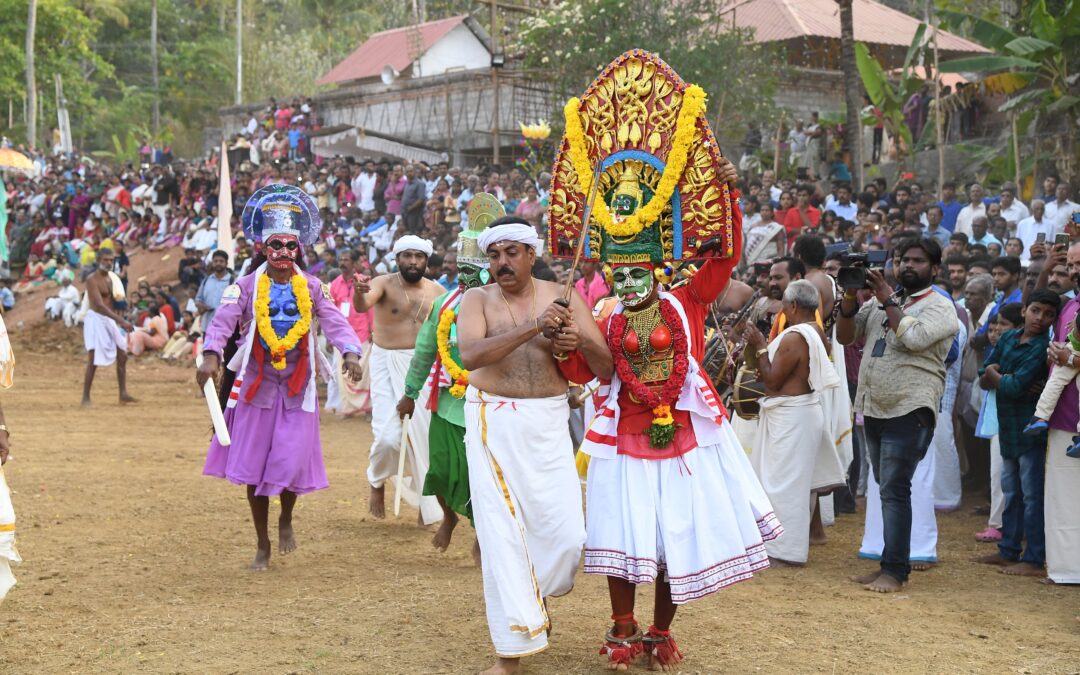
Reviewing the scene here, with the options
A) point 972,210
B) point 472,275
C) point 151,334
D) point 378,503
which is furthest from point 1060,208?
point 151,334

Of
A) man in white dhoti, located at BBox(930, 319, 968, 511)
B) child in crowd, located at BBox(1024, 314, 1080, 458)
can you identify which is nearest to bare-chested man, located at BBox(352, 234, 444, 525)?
man in white dhoti, located at BBox(930, 319, 968, 511)

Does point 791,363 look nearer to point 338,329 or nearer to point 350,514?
point 338,329

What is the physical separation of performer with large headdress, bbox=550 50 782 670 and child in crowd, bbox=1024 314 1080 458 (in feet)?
8.54

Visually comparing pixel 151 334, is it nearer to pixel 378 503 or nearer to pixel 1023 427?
pixel 378 503

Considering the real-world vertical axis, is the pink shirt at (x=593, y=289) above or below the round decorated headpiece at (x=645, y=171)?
below

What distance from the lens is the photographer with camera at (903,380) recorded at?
7270 millimetres

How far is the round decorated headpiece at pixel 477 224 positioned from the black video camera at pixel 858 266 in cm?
→ 241

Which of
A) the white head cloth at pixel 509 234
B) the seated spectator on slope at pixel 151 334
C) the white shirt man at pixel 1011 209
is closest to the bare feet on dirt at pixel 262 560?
the white head cloth at pixel 509 234

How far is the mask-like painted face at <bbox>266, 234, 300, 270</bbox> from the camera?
8.05 meters

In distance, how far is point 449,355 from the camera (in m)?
8.01

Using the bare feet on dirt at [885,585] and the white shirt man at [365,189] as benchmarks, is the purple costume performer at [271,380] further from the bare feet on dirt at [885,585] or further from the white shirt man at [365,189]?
the white shirt man at [365,189]

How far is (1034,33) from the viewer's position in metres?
17.2

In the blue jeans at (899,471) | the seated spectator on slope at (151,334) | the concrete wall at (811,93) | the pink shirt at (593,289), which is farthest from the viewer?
the concrete wall at (811,93)

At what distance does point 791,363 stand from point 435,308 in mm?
2413
